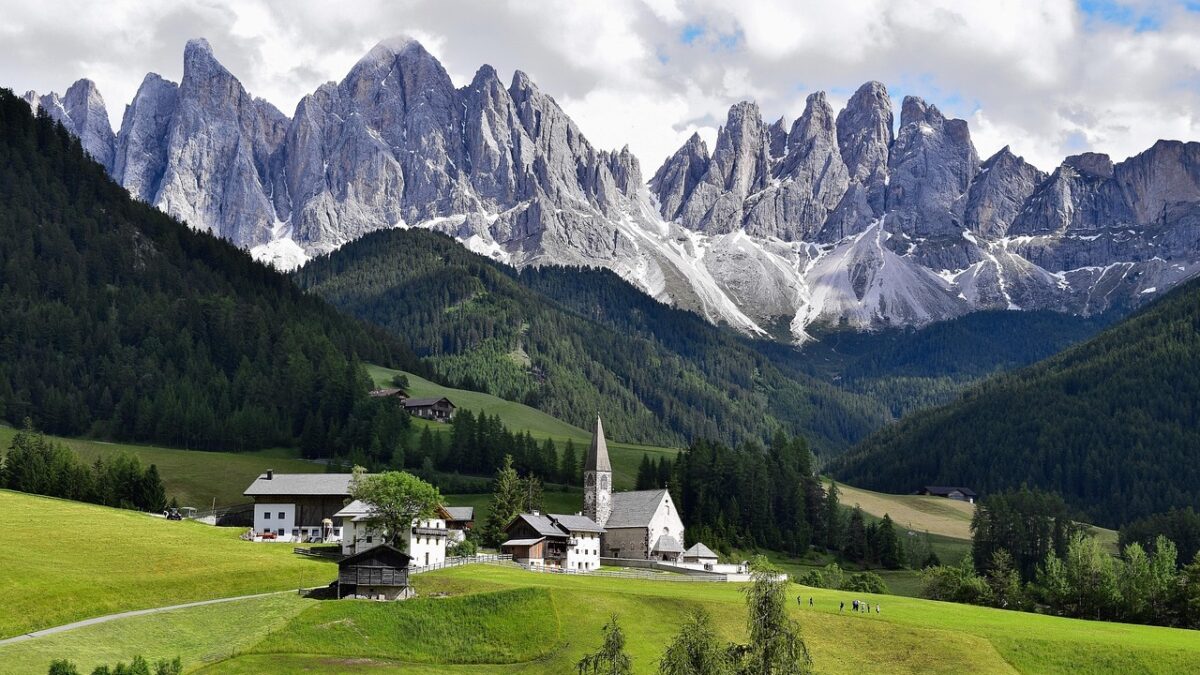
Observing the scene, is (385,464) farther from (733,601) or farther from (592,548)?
(733,601)

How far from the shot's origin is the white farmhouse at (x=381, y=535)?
4611 inches

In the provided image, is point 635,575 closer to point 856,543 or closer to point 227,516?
point 227,516

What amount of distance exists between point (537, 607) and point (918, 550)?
107 metres

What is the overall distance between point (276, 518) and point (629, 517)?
41555 millimetres

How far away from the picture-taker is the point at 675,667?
58.1 metres

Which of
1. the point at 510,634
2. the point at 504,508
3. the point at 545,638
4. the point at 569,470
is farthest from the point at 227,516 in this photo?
the point at 545,638

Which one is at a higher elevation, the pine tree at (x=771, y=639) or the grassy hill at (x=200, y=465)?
the grassy hill at (x=200, y=465)

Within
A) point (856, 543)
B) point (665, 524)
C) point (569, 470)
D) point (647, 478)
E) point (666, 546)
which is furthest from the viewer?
point (569, 470)

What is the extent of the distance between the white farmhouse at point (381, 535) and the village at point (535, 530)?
0.10 metres

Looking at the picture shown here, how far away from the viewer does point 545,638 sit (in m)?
85.5

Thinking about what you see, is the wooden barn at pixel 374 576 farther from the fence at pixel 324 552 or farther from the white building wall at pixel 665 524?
the white building wall at pixel 665 524

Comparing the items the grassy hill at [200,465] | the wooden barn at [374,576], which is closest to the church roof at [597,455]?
the wooden barn at [374,576]

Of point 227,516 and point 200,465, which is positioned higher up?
point 200,465

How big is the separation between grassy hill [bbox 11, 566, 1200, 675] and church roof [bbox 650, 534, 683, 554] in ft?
128
